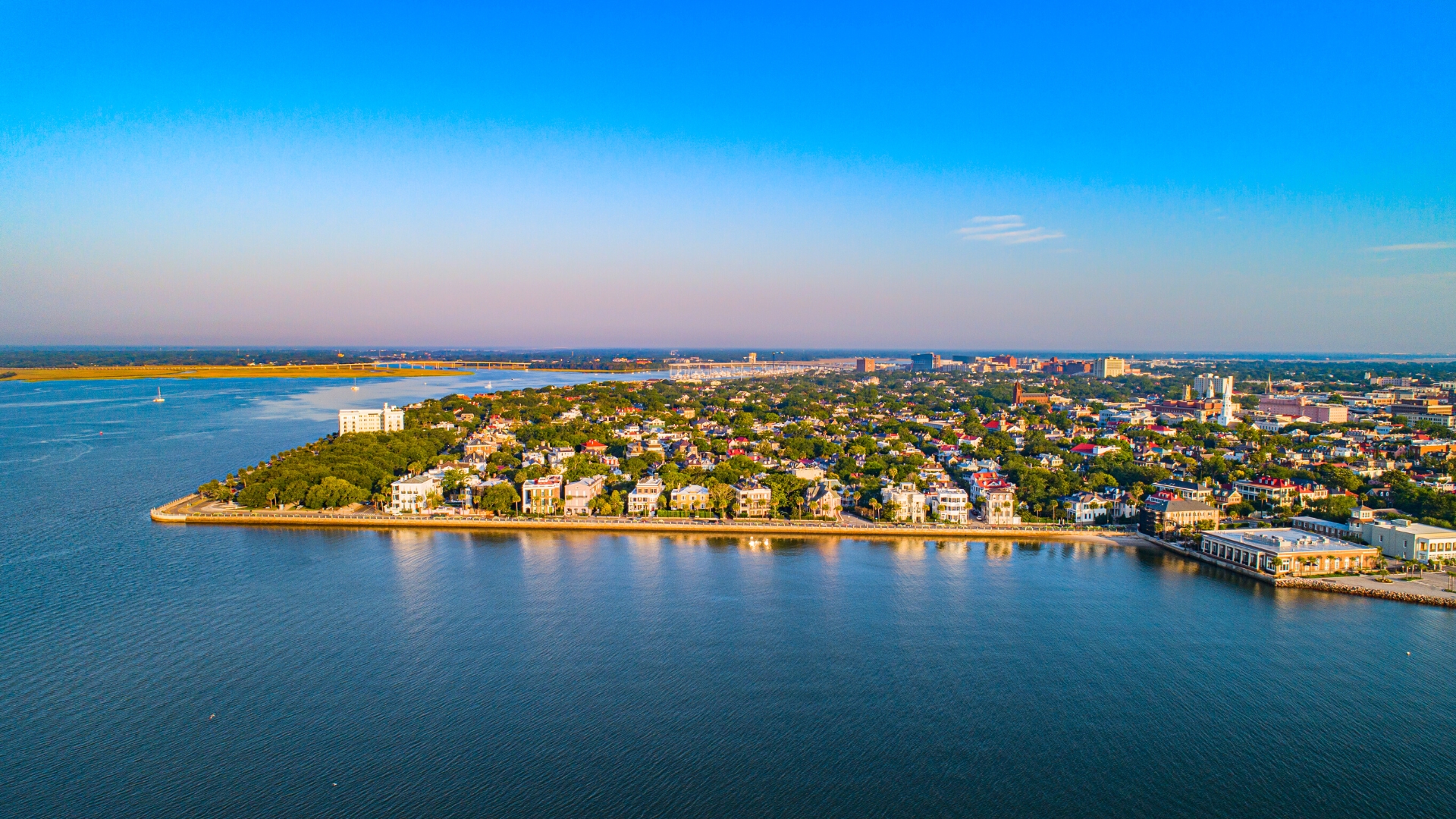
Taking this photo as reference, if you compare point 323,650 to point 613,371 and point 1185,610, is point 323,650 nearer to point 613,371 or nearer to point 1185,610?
point 1185,610

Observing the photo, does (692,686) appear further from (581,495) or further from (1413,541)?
(1413,541)

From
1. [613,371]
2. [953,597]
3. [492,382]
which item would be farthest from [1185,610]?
[613,371]

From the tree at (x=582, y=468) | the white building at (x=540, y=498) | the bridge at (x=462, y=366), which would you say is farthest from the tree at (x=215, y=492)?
the bridge at (x=462, y=366)

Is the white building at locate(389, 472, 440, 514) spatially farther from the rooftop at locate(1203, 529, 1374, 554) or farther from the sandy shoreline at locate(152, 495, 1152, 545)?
the rooftop at locate(1203, 529, 1374, 554)

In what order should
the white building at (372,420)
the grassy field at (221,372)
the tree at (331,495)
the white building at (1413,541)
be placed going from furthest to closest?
the grassy field at (221,372)
the white building at (372,420)
the tree at (331,495)
the white building at (1413,541)

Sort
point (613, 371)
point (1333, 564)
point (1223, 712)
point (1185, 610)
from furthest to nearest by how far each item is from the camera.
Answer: point (613, 371) → point (1333, 564) → point (1185, 610) → point (1223, 712)

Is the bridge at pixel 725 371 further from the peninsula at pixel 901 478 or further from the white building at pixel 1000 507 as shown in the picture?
the white building at pixel 1000 507

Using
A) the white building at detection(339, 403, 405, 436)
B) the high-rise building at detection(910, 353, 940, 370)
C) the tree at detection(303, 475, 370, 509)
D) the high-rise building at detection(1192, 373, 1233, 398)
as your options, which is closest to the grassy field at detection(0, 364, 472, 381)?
the white building at detection(339, 403, 405, 436)
